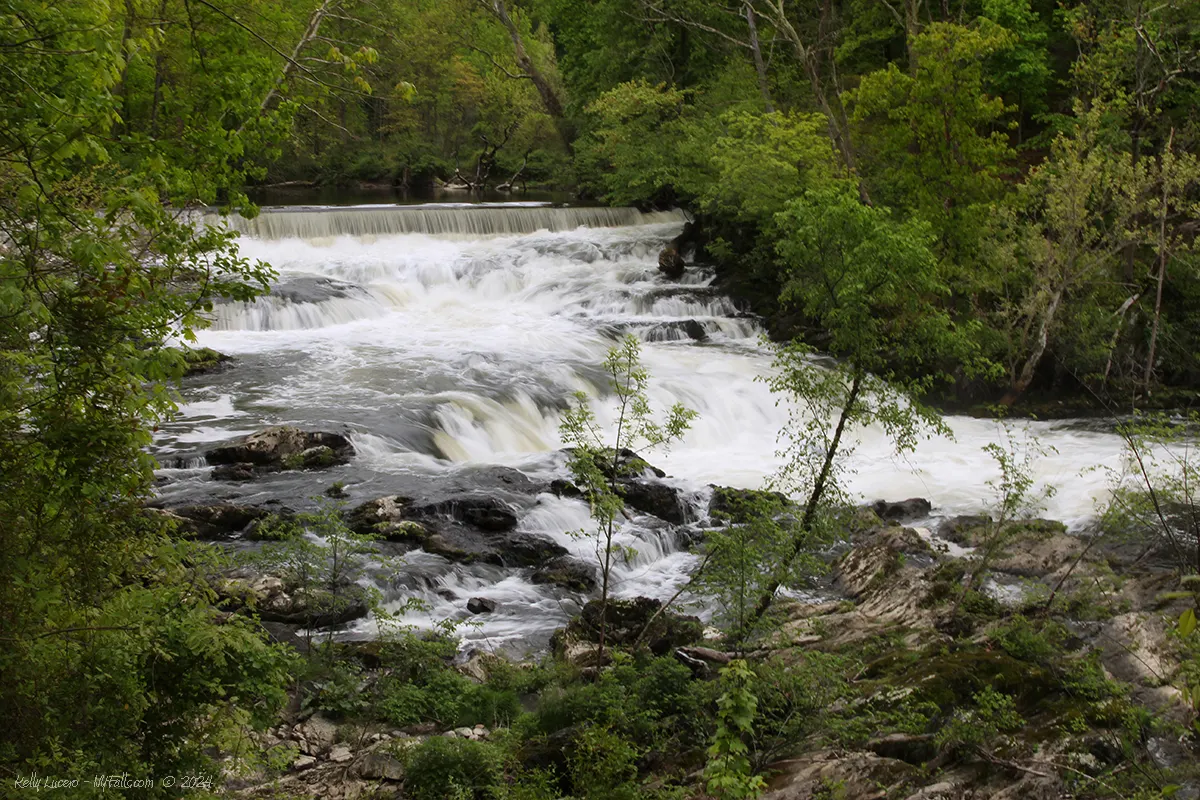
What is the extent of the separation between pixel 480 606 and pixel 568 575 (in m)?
1.32

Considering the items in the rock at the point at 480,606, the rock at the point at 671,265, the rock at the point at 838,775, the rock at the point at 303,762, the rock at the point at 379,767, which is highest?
the rock at the point at 671,265

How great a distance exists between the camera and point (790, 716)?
717cm

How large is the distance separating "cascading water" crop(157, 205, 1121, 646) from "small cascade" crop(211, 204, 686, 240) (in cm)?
8

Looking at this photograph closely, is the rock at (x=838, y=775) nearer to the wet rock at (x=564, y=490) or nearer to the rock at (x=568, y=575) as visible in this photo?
the rock at (x=568, y=575)

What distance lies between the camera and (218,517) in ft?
37.8

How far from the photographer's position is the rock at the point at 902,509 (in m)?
13.8

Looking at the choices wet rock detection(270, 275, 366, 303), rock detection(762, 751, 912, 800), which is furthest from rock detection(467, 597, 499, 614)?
wet rock detection(270, 275, 366, 303)

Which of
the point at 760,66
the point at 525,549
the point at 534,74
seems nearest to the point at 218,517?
the point at 525,549

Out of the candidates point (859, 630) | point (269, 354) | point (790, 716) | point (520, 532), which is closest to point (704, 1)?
point (269, 354)

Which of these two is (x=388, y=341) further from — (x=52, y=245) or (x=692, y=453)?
(x=52, y=245)

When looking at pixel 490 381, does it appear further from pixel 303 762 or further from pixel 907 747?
pixel 907 747

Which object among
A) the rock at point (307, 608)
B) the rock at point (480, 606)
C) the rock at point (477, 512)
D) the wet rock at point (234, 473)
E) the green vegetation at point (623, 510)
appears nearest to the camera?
the green vegetation at point (623, 510)

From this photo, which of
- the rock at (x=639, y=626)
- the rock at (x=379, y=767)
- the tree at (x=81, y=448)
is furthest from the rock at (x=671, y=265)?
the tree at (x=81, y=448)

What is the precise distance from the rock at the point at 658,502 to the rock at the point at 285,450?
4284 millimetres
